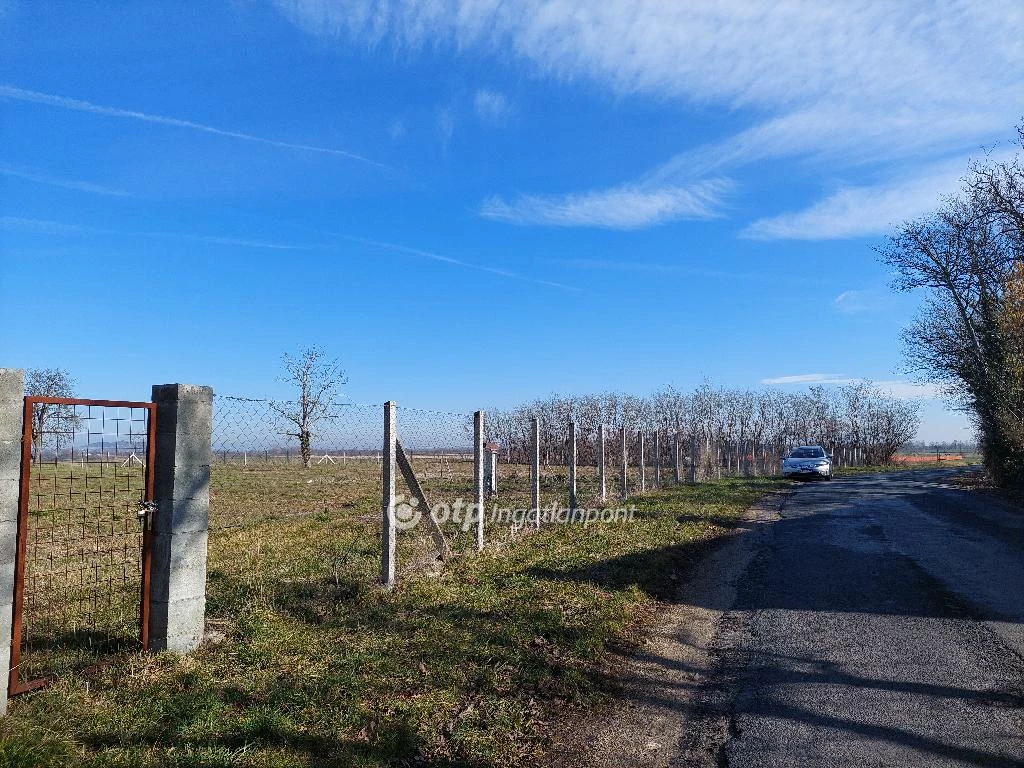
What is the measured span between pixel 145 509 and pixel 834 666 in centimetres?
536

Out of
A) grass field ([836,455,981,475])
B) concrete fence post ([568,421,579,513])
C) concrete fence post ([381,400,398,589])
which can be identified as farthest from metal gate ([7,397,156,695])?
grass field ([836,455,981,475])

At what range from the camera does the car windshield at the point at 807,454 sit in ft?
98.1

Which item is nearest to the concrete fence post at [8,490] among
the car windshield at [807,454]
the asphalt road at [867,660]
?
the asphalt road at [867,660]

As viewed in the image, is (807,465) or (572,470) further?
(807,465)

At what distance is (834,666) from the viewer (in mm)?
5352

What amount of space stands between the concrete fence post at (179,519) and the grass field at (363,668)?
0.75ft

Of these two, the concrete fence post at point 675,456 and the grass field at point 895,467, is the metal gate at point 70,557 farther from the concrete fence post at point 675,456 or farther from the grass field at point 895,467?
the grass field at point 895,467

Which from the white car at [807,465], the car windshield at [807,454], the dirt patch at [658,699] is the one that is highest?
the car windshield at [807,454]

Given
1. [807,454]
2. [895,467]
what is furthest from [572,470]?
[895,467]

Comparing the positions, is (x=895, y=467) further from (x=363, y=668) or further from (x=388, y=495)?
(x=363, y=668)

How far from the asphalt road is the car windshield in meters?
19.3

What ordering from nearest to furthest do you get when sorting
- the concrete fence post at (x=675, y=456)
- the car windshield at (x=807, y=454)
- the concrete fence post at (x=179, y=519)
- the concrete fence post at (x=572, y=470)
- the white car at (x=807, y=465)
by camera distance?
the concrete fence post at (x=179, y=519) → the concrete fence post at (x=572, y=470) → the concrete fence post at (x=675, y=456) → the white car at (x=807, y=465) → the car windshield at (x=807, y=454)

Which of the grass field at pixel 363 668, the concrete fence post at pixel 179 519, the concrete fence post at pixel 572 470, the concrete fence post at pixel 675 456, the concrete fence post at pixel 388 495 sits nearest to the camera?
the grass field at pixel 363 668

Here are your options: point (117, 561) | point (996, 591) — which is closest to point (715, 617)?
point (996, 591)
